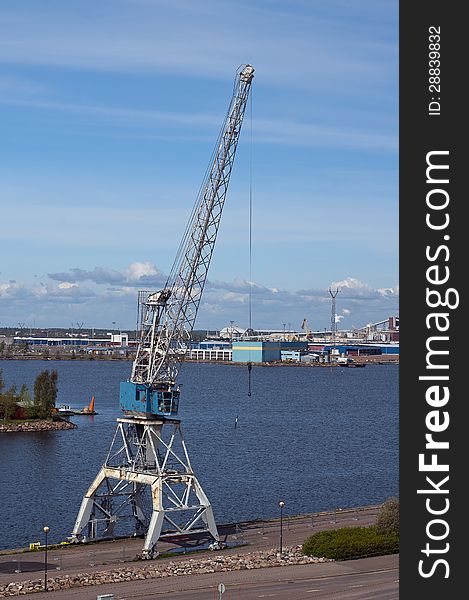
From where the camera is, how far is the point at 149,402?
150 ft

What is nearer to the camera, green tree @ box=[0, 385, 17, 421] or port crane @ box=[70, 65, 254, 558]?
port crane @ box=[70, 65, 254, 558]

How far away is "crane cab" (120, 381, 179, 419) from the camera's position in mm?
45438

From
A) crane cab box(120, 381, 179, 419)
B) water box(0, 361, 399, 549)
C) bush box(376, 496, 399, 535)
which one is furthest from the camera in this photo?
Result: water box(0, 361, 399, 549)

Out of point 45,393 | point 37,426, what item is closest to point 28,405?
point 45,393

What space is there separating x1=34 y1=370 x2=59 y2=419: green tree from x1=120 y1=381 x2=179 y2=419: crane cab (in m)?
61.4

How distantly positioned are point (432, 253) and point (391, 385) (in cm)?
18823

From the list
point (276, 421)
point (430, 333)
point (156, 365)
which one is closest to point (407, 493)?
point (430, 333)

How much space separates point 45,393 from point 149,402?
63.7 metres

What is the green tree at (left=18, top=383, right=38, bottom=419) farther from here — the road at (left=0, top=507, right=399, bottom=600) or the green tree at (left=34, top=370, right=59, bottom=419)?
the road at (left=0, top=507, right=399, bottom=600)

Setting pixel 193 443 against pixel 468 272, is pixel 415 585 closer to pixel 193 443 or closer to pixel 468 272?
pixel 468 272

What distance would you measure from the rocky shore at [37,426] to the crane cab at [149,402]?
2128 inches

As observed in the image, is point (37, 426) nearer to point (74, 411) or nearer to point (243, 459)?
point (74, 411)

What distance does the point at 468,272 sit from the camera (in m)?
13.1

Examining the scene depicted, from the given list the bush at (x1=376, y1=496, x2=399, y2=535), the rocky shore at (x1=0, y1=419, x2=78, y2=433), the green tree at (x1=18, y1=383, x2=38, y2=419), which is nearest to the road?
the bush at (x1=376, y1=496, x2=399, y2=535)
